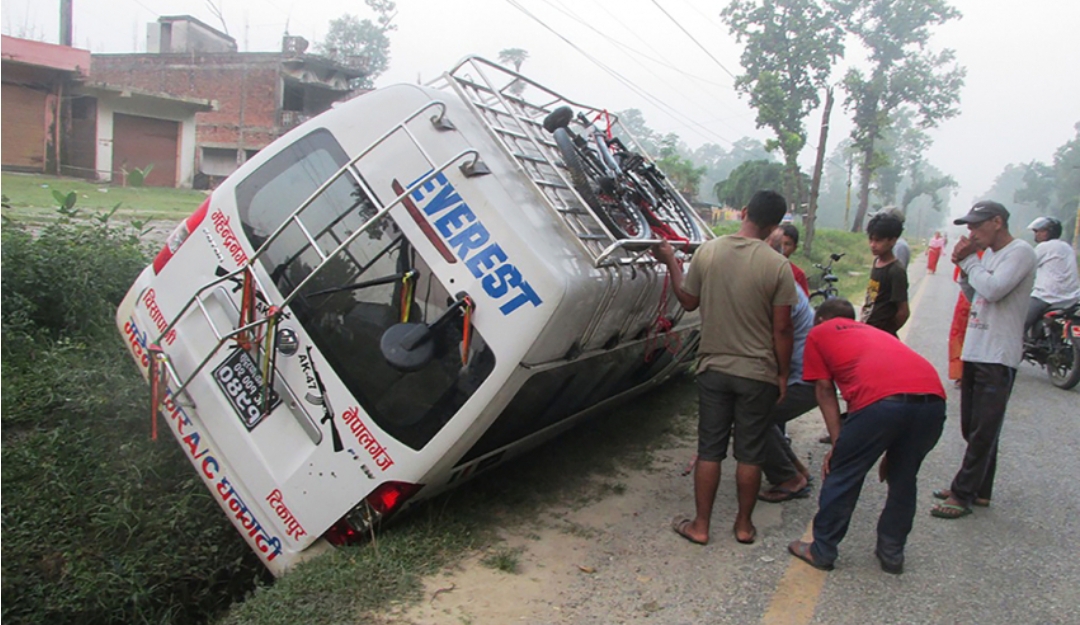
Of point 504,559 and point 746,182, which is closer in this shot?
point 504,559

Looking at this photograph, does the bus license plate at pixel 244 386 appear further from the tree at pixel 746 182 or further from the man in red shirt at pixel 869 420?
the tree at pixel 746 182

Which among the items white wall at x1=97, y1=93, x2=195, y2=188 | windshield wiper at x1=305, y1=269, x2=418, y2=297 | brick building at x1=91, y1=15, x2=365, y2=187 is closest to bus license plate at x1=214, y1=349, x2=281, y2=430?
windshield wiper at x1=305, y1=269, x2=418, y2=297

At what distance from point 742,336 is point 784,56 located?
32.9 meters

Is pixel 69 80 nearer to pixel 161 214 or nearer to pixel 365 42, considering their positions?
pixel 161 214

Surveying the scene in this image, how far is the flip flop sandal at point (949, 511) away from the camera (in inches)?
167

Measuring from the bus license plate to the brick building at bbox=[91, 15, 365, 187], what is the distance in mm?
27928

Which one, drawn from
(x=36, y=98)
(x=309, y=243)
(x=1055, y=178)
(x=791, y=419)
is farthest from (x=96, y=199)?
(x=1055, y=178)

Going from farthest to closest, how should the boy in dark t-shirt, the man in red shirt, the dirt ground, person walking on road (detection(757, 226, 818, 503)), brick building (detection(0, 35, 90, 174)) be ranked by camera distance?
brick building (detection(0, 35, 90, 174)) < the boy in dark t-shirt < person walking on road (detection(757, 226, 818, 503)) < the man in red shirt < the dirt ground

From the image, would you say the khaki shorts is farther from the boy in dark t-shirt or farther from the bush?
the bush

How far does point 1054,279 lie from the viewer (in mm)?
7957

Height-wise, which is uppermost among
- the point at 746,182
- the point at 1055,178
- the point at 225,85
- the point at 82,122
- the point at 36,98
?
the point at 225,85

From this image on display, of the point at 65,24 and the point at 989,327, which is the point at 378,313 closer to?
the point at 989,327

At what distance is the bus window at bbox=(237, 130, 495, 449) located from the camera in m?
3.30

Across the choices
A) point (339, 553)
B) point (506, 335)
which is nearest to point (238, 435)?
point (339, 553)
